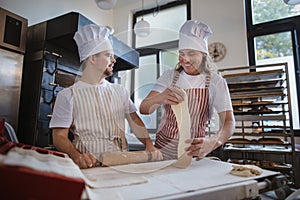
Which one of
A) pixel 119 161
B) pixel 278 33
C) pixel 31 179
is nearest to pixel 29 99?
pixel 119 161

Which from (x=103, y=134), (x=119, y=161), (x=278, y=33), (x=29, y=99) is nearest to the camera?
(x=119, y=161)

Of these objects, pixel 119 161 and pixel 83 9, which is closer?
pixel 119 161

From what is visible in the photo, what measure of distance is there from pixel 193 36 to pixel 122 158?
1.87 feet

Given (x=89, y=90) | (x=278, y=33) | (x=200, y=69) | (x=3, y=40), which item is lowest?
(x=89, y=90)

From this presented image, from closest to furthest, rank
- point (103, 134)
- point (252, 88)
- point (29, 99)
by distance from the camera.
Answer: point (103, 134) → point (29, 99) → point (252, 88)

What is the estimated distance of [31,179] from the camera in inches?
11.6

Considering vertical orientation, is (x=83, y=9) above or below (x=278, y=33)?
above

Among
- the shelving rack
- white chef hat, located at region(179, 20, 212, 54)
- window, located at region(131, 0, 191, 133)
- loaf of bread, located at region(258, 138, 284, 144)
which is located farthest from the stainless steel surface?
loaf of bread, located at region(258, 138, 284, 144)

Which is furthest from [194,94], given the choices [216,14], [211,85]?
[216,14]

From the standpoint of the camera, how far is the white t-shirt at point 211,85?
91 cm

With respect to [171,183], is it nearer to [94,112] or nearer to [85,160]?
[85,160]

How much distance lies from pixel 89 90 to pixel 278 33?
2352 millimetres

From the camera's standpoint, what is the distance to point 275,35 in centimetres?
240

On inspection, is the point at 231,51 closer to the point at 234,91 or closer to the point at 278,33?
the point at 278,33
